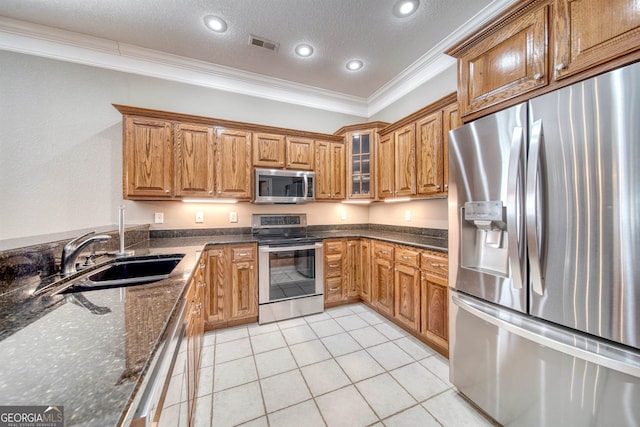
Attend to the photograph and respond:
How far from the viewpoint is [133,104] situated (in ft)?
8.90

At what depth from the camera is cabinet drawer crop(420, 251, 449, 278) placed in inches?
78.5

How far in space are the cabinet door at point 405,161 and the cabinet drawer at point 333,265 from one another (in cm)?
109

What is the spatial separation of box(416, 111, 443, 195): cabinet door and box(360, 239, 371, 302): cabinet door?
96 cm

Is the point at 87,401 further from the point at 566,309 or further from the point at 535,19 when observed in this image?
the point at 535,19

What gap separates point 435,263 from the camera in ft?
6.84

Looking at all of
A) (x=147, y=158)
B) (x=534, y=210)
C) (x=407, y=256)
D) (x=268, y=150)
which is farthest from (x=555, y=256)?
(x=147, y=158)

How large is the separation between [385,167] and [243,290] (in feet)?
7.44

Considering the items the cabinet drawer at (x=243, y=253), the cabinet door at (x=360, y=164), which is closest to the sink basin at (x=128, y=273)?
the cabinet drawer at (x=243, y=253)

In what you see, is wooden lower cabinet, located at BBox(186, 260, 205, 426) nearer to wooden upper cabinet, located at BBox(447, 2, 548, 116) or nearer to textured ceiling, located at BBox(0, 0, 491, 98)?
wooden upper cabinet, located at BBox(447, 2, 548, 116)

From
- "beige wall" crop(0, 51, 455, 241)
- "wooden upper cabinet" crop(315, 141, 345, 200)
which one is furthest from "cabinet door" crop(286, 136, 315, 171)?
"beige wall" crop(0, 51, 455, 241)

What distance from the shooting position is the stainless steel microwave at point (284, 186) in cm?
288

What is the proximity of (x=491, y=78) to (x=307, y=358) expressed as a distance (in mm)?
2459

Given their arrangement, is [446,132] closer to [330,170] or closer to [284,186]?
[330,170]

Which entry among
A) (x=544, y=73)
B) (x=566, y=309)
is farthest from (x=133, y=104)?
(x=566, y=309)
